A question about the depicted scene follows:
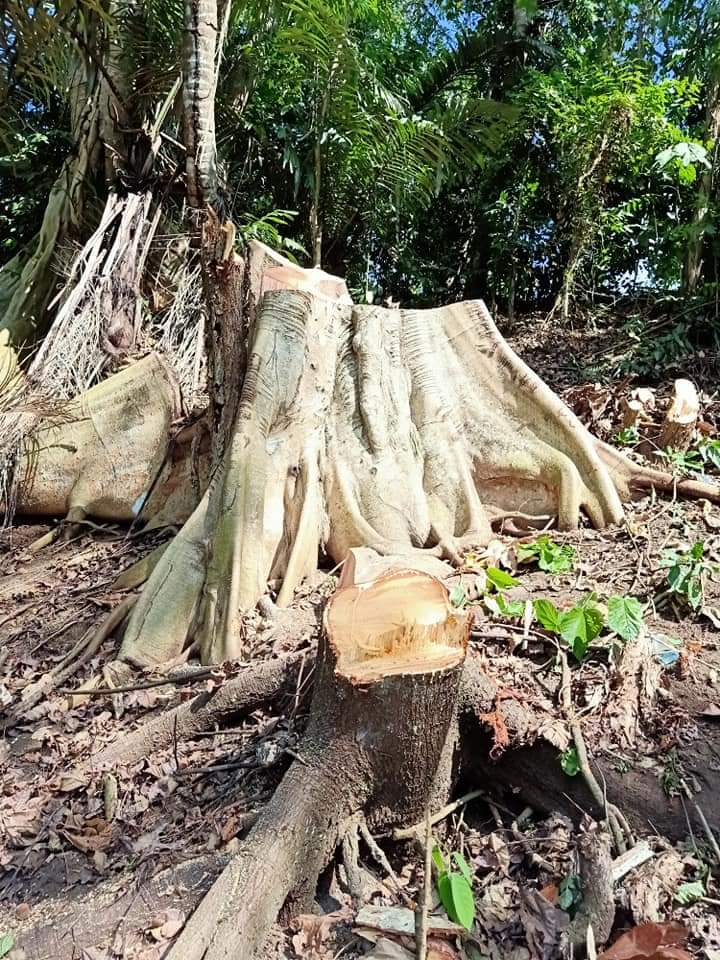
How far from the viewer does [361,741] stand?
2.01 m

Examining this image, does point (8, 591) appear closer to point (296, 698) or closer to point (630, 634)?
point (296, 698)

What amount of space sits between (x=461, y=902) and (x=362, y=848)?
458 mm

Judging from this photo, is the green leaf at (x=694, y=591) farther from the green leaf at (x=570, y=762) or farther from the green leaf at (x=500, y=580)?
the green leaf at (x=570, y=762)

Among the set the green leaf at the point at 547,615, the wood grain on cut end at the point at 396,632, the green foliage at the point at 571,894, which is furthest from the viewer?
the green leaf at the point at 547,615

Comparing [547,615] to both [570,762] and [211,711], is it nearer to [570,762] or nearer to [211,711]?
[570,762]

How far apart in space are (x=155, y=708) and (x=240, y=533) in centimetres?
84

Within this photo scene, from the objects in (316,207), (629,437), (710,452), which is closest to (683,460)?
(710,452)

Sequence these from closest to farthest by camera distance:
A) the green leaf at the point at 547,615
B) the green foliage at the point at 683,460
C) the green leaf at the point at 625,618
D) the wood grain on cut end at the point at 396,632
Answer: the wood grain on cut end at the point at 396,632 → the green leaf at the point at 625,618 → the green leaf at the point at 547,615 → the green foliage at the point at 683,460

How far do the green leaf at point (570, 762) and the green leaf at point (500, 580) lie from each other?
35.0 inches

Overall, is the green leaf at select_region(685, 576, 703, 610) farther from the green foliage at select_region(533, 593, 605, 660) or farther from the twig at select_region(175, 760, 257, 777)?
the twig at select_region(175, 760, 257, 777)

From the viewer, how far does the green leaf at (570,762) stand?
217 cm

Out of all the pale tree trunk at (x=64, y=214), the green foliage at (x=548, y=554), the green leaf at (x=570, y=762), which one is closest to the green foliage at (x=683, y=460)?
the green foliage at (x=548, y=554)

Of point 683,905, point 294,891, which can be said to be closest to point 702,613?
point 683,905

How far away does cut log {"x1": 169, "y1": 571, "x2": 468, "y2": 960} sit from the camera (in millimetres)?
1875
